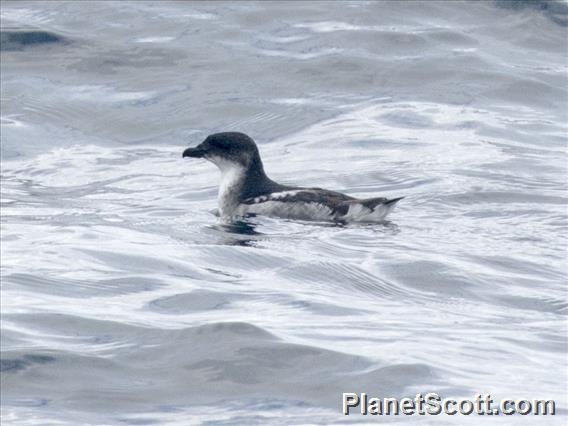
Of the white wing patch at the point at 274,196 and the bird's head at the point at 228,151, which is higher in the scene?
the bird's head at the point at 228,151

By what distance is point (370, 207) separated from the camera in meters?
12.0

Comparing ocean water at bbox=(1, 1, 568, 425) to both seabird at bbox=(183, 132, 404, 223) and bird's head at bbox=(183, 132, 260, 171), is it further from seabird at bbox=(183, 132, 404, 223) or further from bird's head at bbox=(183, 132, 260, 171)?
bird's head at bbox=(183, 132, 260, 171)

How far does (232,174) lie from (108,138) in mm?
3468

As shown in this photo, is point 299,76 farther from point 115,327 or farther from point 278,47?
point 115,327

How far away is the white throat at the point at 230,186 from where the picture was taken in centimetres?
1294

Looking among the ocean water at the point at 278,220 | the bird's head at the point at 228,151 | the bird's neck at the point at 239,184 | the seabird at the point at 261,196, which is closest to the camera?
the ocean water at the point at 278,220

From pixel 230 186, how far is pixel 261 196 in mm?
399

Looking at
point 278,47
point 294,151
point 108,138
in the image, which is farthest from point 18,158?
point 278,47

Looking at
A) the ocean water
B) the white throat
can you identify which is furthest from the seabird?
the ocean water

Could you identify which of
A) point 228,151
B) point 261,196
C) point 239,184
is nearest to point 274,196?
point 261,196

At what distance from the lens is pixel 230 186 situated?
1309 cm

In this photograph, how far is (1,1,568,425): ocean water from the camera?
7320mm

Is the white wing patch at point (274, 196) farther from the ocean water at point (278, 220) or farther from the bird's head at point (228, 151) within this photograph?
the bird's head at point (228, 151)

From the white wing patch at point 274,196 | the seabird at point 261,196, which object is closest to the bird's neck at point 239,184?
the seabird at point 261,196
